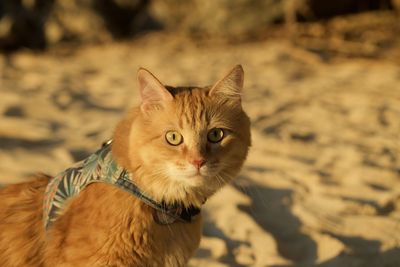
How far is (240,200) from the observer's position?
3.87m

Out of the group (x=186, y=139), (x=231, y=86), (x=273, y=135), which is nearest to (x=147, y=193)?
(x=186, y=139)

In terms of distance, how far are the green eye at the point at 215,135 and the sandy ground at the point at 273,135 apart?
0.96 meters

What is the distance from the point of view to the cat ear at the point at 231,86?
2.63 metres

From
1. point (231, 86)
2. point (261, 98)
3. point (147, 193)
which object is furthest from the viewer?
point (261, 98)

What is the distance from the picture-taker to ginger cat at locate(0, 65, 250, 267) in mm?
2311

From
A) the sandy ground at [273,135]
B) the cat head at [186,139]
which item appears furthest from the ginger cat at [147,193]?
the sandy ground at [273,135]

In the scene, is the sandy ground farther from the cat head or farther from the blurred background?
the cat head

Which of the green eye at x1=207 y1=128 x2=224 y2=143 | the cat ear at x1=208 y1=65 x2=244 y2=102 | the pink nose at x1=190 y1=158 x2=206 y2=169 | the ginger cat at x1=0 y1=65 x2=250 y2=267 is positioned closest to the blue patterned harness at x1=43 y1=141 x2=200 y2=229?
the ginger cat at x1=0 y1=65 x2=250 y2=267

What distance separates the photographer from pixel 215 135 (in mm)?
2555

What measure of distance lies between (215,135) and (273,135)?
2423 millimetres

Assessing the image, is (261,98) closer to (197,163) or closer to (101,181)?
(197,163)

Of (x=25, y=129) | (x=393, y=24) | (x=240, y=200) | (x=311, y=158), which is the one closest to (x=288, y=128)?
(x=311, y=158)

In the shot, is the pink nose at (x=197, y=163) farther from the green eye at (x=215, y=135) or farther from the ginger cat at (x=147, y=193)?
the green eye at (x=215, y=135)

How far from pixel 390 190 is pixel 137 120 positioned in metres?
2.20
